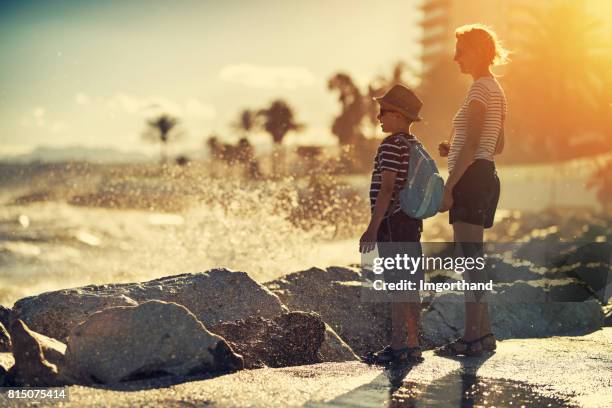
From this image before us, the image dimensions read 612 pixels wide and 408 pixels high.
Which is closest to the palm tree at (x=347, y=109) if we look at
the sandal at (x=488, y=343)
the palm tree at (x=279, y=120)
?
the palm tree at (x=279, y=120)

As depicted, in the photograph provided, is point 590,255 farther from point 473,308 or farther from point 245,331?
point 245,331

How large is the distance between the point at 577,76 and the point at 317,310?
62506 mm

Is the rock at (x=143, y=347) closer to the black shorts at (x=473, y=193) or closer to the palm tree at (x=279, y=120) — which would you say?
the black shorts at (x=473, y=193)

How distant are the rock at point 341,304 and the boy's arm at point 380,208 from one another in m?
2.12

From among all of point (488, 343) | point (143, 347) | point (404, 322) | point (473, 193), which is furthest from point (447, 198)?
point (143, 347)

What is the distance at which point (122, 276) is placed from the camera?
20078 millimetres

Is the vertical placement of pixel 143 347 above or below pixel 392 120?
below

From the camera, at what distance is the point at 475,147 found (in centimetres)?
650

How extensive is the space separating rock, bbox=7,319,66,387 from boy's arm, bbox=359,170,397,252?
195 cm

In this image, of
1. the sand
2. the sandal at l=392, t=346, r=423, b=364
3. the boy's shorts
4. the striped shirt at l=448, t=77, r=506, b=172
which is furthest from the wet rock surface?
the striped shirt at l=448, t=77, r=506, b=172

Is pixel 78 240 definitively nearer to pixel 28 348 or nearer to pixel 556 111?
pixel 556 111

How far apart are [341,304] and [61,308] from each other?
7.88ft

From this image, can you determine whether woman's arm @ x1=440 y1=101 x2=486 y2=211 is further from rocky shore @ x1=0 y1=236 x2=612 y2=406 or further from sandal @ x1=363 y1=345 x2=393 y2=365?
rocky shore @ x1=0 y1=236 x2=612 y2=406

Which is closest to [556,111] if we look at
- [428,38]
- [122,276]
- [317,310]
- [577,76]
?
[577,76]
